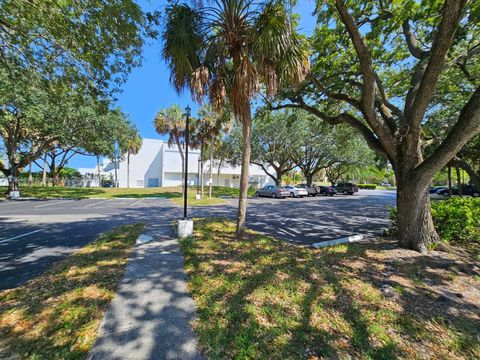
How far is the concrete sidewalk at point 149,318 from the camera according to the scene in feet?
7.38

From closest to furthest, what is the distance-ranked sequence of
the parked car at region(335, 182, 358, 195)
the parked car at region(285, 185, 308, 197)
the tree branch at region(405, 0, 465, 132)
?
the tree branch at region(405, 0, 465, 132) < the parked car at region(285, 185, 308, 197) < the parked car at region(335, 182, 358, 195)

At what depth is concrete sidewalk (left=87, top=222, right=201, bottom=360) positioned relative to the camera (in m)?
2.25

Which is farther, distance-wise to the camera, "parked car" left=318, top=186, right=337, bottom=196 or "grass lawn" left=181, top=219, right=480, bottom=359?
"parked car" left=318, top=186, right=337, bottom=196

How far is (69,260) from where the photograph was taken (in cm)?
483

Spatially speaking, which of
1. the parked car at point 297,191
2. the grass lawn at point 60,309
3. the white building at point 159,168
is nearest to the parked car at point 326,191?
the parked car at point 297,191

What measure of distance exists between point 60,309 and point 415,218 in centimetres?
690

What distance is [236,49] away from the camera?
5434 mm

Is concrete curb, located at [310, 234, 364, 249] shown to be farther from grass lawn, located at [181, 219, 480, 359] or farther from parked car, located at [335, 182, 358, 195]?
parked car, located at [335, 182, 358, 195]

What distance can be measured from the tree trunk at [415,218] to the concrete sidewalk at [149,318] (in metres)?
5.14

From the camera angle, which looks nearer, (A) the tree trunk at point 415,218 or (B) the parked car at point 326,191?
(A) the tree trunk at point 415,218

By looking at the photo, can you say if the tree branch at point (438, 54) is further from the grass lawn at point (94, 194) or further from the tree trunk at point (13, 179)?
the tree trunk at point (13, 179)

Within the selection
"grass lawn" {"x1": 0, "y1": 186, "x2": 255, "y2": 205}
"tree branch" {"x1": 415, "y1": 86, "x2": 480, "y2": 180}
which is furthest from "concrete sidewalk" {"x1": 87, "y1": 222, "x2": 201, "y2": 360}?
"grass lawn" {"x1": 0, "y1": 186, "x2": 255, "y2": 205}

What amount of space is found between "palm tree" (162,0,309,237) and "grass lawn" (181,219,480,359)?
3903mm

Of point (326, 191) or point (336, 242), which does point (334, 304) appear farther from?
point (326, 191)
